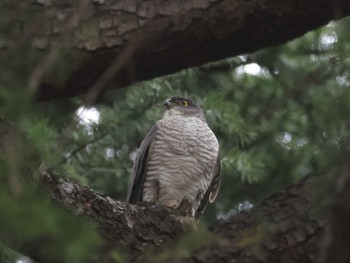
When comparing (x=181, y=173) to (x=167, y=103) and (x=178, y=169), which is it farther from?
(x=167, y=103)

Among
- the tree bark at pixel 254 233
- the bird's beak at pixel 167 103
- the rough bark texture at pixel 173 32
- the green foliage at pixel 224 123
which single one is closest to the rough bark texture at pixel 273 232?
the tree bark at pixel 254 233

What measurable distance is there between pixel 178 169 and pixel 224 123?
19.9 inches

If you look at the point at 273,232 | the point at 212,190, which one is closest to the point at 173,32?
the point at 273,232

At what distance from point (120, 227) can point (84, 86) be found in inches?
25.5

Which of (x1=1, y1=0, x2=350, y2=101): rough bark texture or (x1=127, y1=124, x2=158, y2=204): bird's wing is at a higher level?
(x1=1, y1=0, x2=350, y2=101): rough bark texture

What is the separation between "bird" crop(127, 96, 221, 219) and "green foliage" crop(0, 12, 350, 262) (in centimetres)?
13

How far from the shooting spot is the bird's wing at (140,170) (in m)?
6.03

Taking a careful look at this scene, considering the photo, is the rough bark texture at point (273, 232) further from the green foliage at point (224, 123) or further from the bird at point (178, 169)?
the bird at point (178, 169)

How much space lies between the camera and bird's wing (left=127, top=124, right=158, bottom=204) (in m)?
6.03

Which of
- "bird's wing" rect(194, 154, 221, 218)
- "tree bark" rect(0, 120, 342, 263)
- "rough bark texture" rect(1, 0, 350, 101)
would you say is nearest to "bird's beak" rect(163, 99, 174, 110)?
"bird's wing" rect(194, 154, 221, 218)

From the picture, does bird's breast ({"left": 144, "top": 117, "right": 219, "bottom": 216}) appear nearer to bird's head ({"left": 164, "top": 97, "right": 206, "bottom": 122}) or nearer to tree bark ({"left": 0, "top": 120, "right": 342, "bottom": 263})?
bird's head ({"left": 164, "top": 97, "right": 206, "bottom": 122})

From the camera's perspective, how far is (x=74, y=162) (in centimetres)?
592

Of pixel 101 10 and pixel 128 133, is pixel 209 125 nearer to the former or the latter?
pixel 128 133

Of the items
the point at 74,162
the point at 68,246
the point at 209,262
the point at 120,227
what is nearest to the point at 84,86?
the point at 120,227
